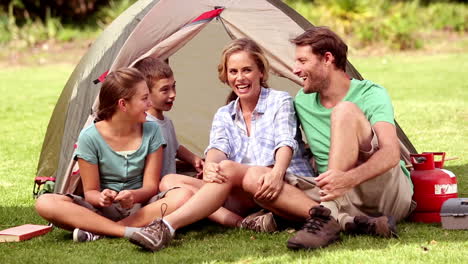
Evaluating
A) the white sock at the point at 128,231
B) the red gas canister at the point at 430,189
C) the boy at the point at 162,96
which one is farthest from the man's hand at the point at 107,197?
the red gas canister at the point at 430,189

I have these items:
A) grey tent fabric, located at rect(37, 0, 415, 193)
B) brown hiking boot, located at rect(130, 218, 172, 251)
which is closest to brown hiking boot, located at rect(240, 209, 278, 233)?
brown hiking boot, located at rect(130, 218, 172, 251)

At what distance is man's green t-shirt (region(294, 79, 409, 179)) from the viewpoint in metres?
3.99

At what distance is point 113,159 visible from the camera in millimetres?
4117

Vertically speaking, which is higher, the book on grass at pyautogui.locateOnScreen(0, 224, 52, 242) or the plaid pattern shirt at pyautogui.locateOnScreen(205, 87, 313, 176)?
the plaid pattern shirt at pyautogui.locateOnScreen(205, 87, 313, 176)

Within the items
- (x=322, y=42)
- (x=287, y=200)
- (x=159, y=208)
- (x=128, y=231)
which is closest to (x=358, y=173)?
(x=287, y=200)

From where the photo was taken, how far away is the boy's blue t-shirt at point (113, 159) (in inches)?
161

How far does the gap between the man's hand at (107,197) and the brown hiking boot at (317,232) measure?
2.78 ft

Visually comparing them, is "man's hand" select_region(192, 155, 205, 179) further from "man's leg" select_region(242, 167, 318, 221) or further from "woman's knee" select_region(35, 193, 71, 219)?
"woman's knee" select_region(35, 193, 71, 219)

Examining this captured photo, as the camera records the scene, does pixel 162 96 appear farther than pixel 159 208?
Yes

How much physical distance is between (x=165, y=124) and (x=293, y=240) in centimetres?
146

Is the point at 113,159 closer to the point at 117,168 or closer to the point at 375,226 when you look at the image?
the point at 117,168

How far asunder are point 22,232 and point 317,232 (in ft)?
4.84

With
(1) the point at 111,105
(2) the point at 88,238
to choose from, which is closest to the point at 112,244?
(2) the point at 88,238

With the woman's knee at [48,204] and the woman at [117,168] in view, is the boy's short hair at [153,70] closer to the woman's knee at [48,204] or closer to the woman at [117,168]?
the woman at [117,168]
